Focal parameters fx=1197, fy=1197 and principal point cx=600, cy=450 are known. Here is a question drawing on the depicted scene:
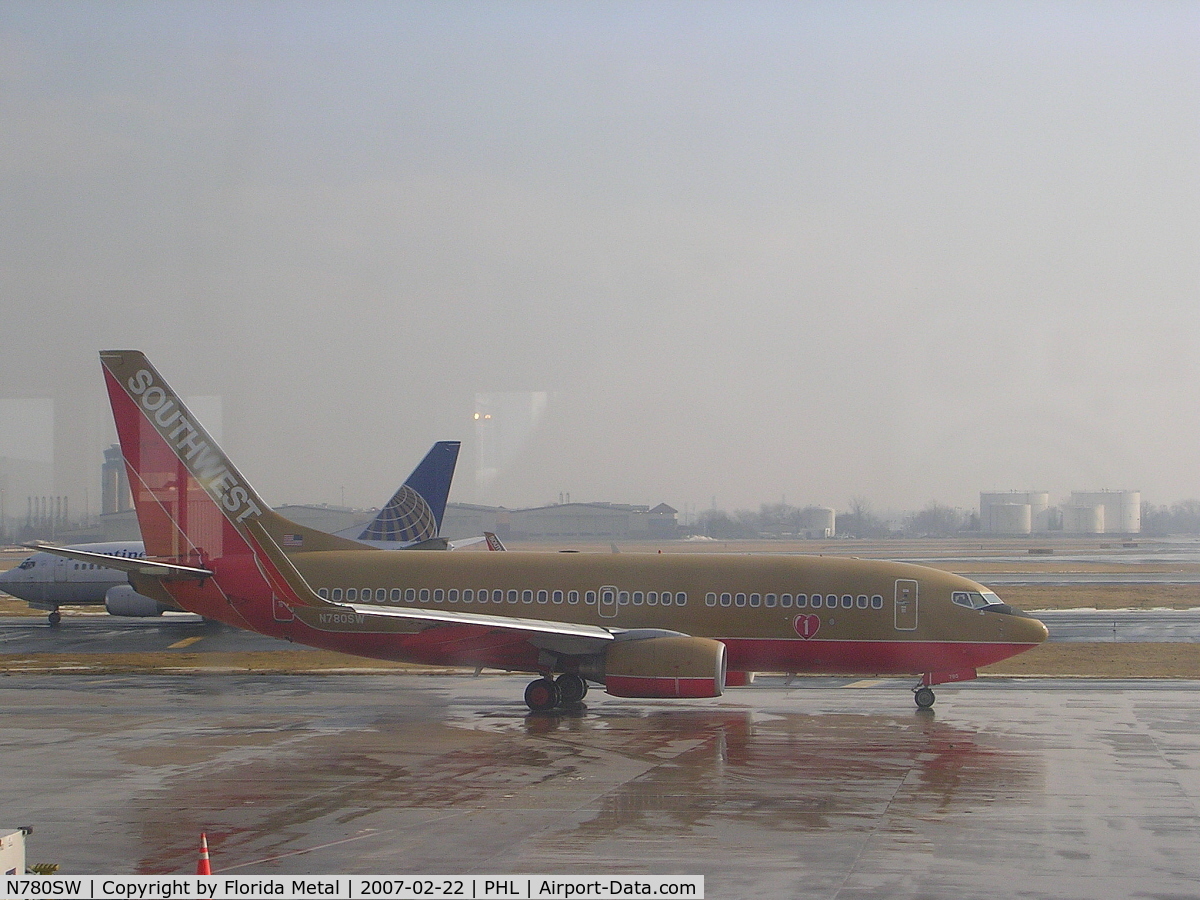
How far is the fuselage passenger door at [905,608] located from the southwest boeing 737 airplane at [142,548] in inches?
623

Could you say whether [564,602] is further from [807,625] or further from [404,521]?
[404,521]

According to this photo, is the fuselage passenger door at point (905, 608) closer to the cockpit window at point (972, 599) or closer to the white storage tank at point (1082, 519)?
the cockpit window at point (972, 599)

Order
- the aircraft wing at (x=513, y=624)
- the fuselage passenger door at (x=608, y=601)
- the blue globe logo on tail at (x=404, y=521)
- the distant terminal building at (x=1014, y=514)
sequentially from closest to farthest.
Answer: the aircraft wing at (x=513, y=624) < the fuselage passenger door at (x=608, y=601) < the blue globe logo on tail at (x=404, y=521) < the distant terminal building at (x=1014, y=514)

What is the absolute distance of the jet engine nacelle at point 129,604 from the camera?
133ft

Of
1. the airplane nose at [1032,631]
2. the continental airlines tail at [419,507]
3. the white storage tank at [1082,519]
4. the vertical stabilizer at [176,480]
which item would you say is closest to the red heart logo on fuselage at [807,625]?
the airplane nose at [1032,631]

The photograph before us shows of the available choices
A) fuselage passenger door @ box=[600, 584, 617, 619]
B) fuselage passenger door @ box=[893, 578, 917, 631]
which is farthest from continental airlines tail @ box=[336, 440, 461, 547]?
fuselage passenger door @ box=[893, 578, 917, 631]

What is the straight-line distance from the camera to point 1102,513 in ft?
216

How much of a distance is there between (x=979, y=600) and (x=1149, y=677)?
7.65 meters

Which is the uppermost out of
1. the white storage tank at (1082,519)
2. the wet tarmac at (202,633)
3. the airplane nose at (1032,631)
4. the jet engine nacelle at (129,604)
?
the white storage tank at (1082,519)

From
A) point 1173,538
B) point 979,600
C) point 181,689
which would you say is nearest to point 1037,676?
point 979,600

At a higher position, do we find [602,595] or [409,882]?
[602,595]

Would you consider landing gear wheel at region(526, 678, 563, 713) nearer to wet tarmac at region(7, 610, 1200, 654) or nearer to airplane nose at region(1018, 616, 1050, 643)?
airplane nose at region(1018, 616, 1050, 643)

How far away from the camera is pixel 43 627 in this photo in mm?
41938

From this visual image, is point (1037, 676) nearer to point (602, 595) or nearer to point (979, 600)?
point (979, 600)
